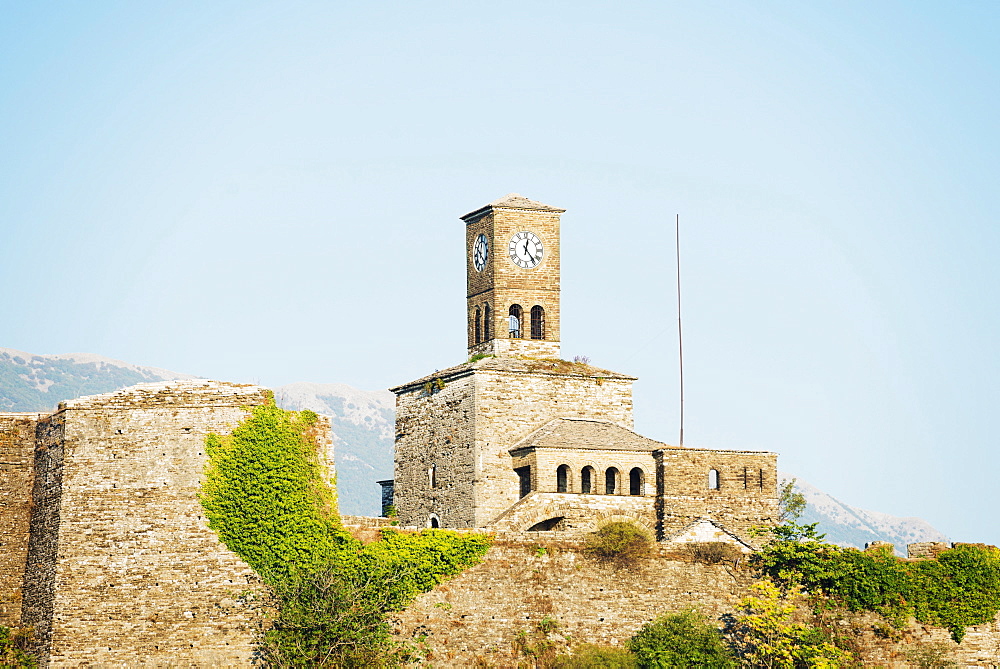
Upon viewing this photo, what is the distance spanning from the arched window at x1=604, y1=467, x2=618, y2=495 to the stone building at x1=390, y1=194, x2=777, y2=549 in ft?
0.11

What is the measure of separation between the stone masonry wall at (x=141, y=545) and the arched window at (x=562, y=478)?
43.6 ft

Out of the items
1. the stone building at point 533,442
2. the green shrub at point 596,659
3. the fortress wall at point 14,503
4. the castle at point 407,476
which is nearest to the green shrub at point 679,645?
the green shrub at point 596,659

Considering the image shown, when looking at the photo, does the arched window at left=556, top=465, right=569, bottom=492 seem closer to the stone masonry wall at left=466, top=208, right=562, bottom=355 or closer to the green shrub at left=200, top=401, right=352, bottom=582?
the stone masonry wall at left=466, top=208, right=562, bottom=355

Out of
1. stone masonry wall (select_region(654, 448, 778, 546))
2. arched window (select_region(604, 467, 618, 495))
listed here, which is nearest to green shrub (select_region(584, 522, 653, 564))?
stone masonry wall (select_region(654, 448, 778, 546))

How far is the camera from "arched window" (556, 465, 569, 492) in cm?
5514

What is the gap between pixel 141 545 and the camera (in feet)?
145

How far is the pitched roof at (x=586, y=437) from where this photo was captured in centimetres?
5528

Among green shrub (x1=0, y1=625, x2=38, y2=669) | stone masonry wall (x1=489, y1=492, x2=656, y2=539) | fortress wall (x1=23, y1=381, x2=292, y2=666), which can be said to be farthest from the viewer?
stone masonry wall (x1=489, y1=492, x2=656, y2=539)

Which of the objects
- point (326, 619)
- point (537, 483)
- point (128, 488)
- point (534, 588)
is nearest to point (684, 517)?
point (537, 483)

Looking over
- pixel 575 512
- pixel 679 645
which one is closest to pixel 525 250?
pixel 575 512

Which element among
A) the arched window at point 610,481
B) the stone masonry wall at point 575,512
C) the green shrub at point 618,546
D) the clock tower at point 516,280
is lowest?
the green shrub at point 618,546

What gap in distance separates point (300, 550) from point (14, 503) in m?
Result: 9.12

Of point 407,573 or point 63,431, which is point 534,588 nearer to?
point 407,573

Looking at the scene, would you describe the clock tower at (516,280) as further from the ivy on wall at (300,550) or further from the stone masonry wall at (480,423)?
the ivy on wall at (300,550)
